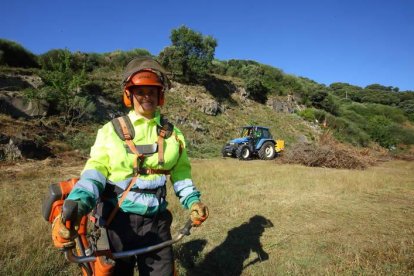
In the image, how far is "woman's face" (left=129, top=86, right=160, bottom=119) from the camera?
249 centimetres

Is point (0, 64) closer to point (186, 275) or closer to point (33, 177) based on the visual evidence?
point (33, 177)

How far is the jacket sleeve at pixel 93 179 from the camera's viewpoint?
79.9 inches

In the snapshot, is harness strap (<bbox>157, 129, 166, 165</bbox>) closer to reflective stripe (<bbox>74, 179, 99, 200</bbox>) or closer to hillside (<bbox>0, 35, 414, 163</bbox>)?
reflective stripe (<bbox>74, 179, 99, 200</bbox>)

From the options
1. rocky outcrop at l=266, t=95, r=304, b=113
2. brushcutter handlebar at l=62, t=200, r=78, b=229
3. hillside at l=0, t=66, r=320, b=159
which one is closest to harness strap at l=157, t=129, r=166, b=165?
brushcutter handlebar at l=62, t=200, r=78, b=229

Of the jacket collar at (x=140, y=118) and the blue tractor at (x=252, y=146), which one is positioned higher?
the jacket collar at (x=140, y=118)

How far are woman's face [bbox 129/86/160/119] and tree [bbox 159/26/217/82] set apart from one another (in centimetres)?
2495

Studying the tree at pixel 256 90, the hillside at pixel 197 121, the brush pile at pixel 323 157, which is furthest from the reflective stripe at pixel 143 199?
the tree at pixel 256 90

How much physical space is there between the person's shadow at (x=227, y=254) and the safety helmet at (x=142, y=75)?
102 inches

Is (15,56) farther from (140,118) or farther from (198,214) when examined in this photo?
(198,214)

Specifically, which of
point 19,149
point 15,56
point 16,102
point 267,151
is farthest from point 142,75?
point 15,56

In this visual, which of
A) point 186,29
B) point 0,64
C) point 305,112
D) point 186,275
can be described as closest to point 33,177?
point 186,275

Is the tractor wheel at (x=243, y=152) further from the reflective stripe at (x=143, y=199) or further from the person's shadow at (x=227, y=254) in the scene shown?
the reflective stripe at (x=143, y=199)

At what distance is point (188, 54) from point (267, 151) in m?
13.5

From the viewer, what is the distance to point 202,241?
4996 millimetres
